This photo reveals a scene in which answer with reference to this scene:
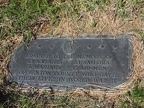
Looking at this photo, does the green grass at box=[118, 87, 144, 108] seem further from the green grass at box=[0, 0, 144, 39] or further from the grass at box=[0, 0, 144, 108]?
the green grass at box=[0, 0, 144, 39]

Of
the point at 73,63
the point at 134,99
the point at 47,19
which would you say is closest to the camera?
the point at 134,99

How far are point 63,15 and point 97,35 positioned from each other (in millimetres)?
395

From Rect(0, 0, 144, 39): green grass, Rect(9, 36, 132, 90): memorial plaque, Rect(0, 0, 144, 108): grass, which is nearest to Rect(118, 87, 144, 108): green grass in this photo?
Rect(0, 0, 144, 108): grass

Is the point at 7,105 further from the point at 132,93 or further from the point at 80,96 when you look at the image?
the point at 132,93

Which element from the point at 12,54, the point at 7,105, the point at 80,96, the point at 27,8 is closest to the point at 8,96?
the point at 7,105

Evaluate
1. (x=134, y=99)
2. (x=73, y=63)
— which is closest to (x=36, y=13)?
(x=73, y=63)

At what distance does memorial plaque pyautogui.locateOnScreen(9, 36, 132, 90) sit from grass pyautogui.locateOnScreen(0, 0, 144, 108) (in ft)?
0.35

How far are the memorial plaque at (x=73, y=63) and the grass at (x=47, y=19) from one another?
11 cm

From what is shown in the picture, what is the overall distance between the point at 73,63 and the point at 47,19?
0.53 m

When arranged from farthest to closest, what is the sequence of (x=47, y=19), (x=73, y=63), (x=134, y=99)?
(x=47, y=19)
(x=73, y=63)
(x=134, y=99)

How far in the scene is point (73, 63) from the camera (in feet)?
10.7

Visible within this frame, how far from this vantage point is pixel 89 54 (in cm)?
326

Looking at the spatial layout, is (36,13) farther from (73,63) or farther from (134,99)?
(134,99)

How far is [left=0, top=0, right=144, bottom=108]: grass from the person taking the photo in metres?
3.14
